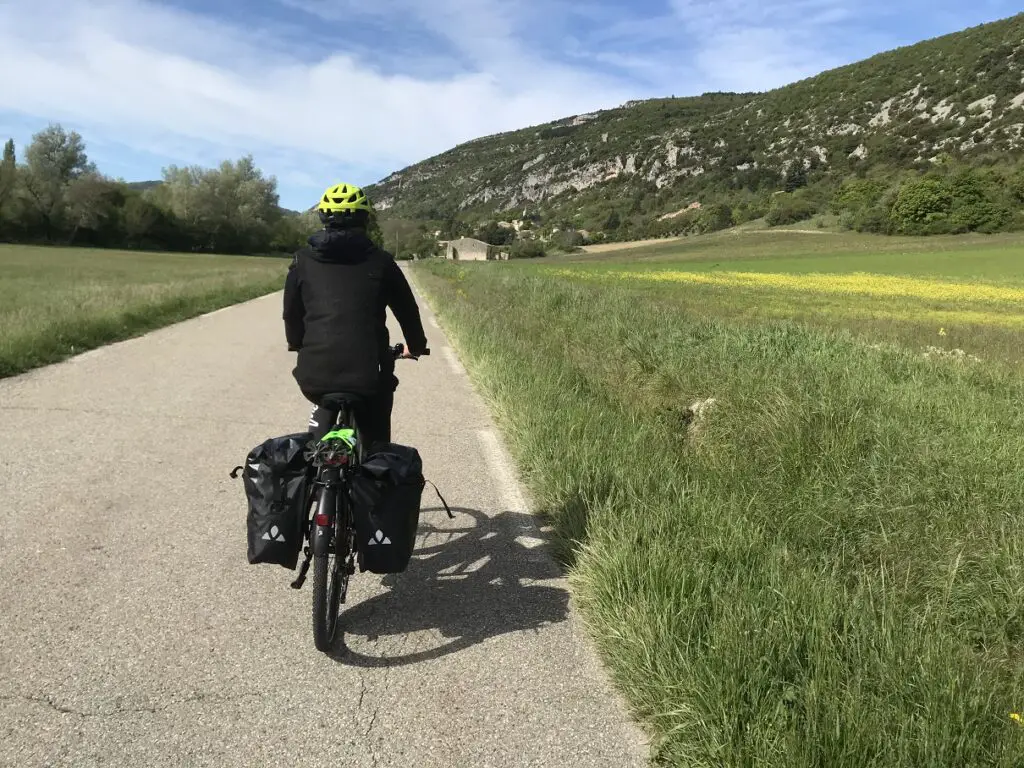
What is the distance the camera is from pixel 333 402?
3363 mm

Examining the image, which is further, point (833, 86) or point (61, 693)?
point (833, 86)

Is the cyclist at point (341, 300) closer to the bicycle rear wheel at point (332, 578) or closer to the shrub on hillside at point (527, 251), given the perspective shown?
the bicycle rear wheel at point (332, 578)

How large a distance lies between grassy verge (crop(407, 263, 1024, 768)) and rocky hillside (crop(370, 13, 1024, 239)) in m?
109

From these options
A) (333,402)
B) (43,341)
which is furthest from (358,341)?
(43,341)

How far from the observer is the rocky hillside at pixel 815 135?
11162cm

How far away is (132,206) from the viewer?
87625 millimetres

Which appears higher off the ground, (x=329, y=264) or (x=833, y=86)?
(x=833, y=86)

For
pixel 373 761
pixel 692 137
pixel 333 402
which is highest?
pixel 692 137

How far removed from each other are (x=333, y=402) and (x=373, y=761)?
158cm

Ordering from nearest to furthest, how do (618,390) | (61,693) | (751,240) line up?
(61,693) < (618,390) < (751,240)

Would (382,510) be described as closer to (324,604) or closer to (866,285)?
(324,604)

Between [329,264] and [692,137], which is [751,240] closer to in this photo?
[329,264]

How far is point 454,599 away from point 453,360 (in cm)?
905

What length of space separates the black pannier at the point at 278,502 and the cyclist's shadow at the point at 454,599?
505mm
